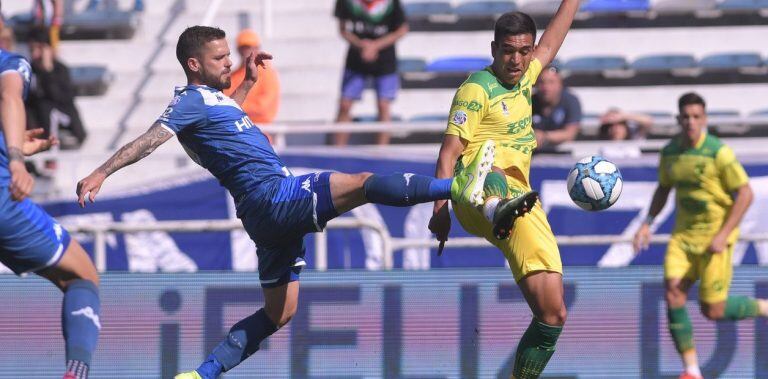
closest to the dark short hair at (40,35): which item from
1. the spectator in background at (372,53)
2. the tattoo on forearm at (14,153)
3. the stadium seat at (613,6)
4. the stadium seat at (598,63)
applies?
the spectator in background at (372,53)

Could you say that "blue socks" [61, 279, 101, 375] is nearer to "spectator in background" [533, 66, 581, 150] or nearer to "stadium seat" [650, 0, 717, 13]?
"spectator in background" [533, 66, 581, 150]

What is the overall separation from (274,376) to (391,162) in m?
3.40

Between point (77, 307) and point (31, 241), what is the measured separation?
38 centimetres

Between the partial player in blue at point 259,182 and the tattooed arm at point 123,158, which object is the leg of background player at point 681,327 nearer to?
the partial player in blue at point 259,182

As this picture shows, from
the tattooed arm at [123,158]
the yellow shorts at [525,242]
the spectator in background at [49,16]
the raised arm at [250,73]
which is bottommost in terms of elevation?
the yellow shorts at [525,242]

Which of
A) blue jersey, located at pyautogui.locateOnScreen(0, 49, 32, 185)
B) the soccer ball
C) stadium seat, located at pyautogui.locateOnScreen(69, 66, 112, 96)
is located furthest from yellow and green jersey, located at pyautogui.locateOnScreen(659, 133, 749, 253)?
stadium seat, located at pyautogui.locateOnScreen(69, 66, 112, 96)

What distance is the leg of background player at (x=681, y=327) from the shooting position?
331 inches

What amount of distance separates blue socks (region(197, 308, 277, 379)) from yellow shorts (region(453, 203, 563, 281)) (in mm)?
1335

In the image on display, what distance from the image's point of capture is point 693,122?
9570 mm

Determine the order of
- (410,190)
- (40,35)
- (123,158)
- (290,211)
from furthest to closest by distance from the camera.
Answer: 1. (40,35)
2. (290,211)
3. (410,190)
4. (123,158)

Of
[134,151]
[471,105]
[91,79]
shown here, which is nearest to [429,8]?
[91,79]

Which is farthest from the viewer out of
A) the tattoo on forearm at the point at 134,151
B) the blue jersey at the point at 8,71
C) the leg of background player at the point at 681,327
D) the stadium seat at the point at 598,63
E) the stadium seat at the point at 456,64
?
the stadium seat at the point at 598,63

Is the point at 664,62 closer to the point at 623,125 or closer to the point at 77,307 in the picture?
the point at 623,125

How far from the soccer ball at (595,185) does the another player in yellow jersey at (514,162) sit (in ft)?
0.82
